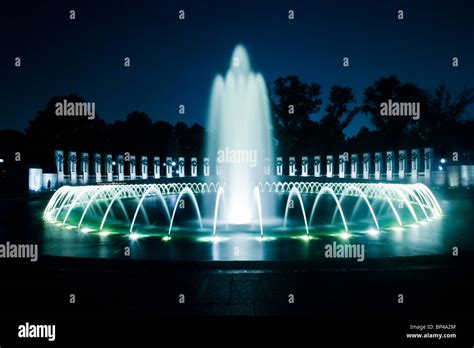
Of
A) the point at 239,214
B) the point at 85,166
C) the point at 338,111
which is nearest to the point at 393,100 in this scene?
the point at 338,111

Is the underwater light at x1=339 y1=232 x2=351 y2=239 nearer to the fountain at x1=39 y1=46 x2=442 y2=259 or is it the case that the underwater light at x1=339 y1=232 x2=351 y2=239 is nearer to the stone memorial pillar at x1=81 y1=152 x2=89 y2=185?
the fountain at x1=39 y1=46 x2=442 y2=259

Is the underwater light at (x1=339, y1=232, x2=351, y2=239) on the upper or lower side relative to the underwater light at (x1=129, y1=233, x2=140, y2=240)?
lower

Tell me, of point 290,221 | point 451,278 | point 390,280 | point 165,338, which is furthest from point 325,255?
point 290,221

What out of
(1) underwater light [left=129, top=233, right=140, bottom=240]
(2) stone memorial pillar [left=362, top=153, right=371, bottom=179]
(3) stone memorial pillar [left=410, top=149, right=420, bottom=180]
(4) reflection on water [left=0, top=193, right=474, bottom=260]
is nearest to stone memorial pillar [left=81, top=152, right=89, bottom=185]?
(2) stone memorial pillar [left=362, top=153, right=371, bottom=179]

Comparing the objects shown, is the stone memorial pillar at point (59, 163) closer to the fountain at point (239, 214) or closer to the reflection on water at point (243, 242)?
the fountain at point (239, 214)

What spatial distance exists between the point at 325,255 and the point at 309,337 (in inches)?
160

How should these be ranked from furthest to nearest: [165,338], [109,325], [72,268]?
[72,268] < [109,325] < [165,338]

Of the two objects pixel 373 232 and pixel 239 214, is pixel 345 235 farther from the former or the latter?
pixel 239 214

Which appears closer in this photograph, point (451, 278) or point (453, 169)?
point (451, 278)

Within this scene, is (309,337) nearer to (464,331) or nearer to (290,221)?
(464,331)

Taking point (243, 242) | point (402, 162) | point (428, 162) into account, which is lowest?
point (243, 242)

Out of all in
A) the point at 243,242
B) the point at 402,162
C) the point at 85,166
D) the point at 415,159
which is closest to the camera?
the point at 243,242

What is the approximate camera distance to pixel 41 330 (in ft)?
19.5

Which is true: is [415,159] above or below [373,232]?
above
